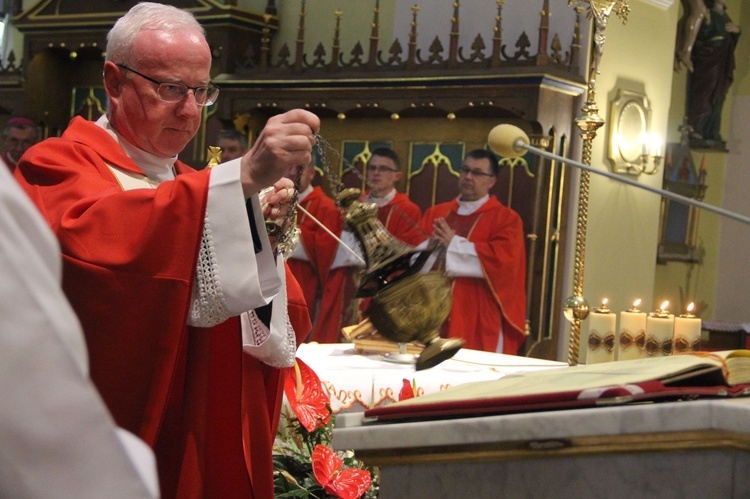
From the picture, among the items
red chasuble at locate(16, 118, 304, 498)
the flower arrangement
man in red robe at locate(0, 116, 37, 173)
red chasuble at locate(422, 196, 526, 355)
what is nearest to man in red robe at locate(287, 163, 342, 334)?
red chasuble at locate(422, 196, 526, 355)

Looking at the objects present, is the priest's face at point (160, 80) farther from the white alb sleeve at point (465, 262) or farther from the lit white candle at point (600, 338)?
the white alb sleeve at point (465, 262)

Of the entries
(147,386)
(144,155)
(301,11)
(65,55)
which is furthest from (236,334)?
(65,55)

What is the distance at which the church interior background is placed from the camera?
691 cm

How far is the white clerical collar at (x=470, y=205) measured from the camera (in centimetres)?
695

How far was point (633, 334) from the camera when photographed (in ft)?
12.6

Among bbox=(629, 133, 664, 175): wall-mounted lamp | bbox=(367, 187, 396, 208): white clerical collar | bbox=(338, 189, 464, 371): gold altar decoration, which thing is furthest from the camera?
bbox=(629, 133, 664, 175): wall-mounted lamp

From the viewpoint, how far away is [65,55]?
9211 mm

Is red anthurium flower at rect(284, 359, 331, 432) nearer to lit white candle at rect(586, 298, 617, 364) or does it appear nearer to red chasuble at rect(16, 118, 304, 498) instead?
red chasuble at rect(16, 118, 304, 498)

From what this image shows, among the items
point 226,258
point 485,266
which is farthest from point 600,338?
point 485,266

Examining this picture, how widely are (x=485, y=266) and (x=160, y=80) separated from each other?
14.9 ft

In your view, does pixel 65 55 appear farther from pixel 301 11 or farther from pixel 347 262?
pixel 347 262

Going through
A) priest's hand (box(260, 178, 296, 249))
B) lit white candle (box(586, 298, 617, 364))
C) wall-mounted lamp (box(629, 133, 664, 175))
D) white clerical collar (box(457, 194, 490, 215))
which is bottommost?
lit white candle (box(586, 298, 617, 364))

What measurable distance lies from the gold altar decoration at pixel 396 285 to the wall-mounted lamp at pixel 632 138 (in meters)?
4.49

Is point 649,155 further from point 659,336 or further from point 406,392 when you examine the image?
point 406,392
